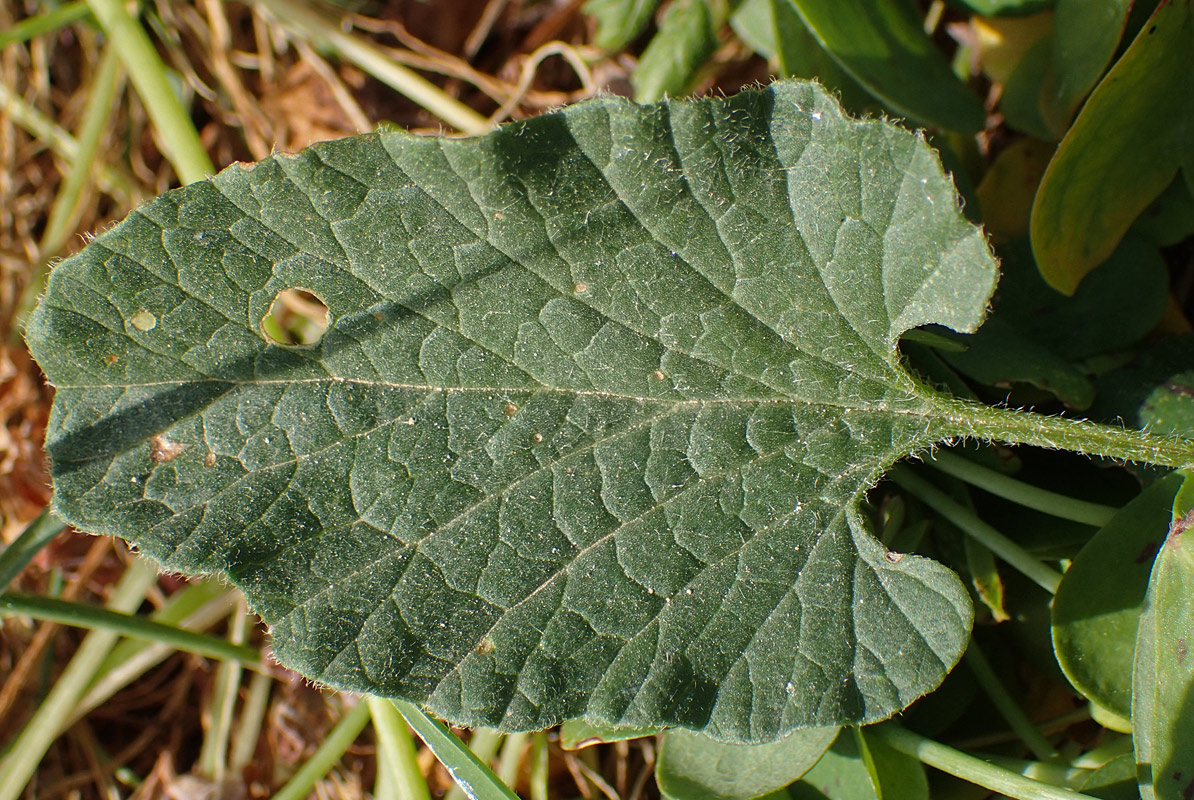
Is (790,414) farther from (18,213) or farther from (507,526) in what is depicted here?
(18,213)

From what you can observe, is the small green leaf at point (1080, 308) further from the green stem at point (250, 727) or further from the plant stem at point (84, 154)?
the plant stem at point (84, 154)

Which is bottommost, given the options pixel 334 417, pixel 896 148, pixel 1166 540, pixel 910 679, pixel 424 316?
pixel 910 679

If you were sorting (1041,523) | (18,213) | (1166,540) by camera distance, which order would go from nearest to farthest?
(1166,540), (1041,523), (18,213)

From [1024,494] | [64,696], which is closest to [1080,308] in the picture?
[1024,494]

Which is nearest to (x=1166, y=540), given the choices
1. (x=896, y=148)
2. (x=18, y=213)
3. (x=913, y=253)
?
(x=913, y=253)

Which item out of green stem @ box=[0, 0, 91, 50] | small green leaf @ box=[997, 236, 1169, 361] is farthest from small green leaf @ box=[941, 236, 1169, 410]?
green stem @ box=[0, 0, 91, 50]
